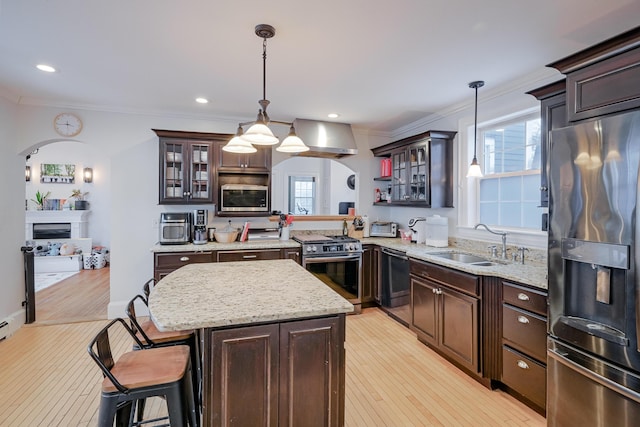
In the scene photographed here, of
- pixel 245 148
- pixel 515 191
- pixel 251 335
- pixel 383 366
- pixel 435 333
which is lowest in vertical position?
pixel 383 366

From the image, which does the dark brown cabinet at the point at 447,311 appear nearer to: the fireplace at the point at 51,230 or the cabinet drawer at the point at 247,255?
the cabinet drawer at the point at 247,255

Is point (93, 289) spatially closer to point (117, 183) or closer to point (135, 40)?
point (117, 183)

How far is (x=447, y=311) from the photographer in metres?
2.91

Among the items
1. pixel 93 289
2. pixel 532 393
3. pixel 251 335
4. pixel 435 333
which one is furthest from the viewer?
pixel 93 289

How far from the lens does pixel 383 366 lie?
2873 millimetres

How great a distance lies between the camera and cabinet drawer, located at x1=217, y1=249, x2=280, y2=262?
3.86 metres

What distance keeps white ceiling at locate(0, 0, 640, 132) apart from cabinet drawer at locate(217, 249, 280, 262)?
1.81 metres

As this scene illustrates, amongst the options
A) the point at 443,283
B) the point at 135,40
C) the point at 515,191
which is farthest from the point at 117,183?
the point at 515,191

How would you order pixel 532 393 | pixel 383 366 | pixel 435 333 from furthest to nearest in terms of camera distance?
1. pixel 435 333
2. pixel 383 366
3. pixel 532 393

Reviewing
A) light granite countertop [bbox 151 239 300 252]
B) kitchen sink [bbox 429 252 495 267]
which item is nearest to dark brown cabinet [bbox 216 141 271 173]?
light granite countertop [bbox 151 239 300 252]

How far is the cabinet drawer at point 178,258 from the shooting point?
12.0 ft

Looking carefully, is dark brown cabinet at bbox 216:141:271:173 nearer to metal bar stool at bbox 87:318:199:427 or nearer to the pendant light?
the pendant light

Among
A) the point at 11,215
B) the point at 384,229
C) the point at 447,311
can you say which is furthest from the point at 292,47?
the point at 11,215

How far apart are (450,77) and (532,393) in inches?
104
